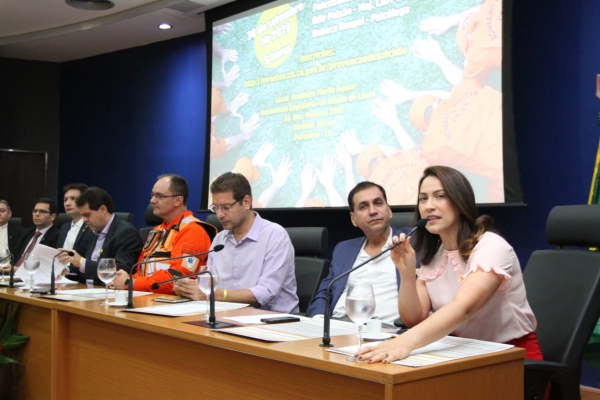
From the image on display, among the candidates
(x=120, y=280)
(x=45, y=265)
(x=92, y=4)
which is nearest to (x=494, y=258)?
(x=120, y=280)

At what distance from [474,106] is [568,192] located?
25.8 inches

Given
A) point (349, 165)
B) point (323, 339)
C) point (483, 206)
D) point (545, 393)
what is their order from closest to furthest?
point (323, 339) < point (545, 393) < point (483, 206) < point (349, 165)

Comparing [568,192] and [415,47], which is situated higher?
[415,47]

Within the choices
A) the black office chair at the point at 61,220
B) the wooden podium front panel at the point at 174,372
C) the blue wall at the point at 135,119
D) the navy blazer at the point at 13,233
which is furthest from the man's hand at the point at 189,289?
the navy blazer at the point at 13,233

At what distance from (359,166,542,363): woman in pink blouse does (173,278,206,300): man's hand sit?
929 millimetres

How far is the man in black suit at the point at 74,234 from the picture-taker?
3.68 m

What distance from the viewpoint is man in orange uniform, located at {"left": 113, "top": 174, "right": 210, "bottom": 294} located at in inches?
118

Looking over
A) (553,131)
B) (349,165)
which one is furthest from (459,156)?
(349,165)

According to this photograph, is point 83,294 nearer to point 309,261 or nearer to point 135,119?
→ point 309,261

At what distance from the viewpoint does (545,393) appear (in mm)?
1789

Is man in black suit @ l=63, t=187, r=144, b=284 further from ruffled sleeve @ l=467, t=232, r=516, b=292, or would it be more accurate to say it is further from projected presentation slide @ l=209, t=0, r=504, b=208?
ruffled sleeve @ l=467, t=232, r=516, b=292

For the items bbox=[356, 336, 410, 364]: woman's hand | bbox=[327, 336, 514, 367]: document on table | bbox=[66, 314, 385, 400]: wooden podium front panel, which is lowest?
bbox=[66, 314, 385, 400]: wooden podium front panel

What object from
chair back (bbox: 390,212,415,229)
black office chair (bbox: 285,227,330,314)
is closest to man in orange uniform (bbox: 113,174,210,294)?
black office chair (bbox: 285,227,330,314)

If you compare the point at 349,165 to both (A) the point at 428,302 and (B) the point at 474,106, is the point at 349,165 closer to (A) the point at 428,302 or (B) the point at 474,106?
(B) the point at 474,106
